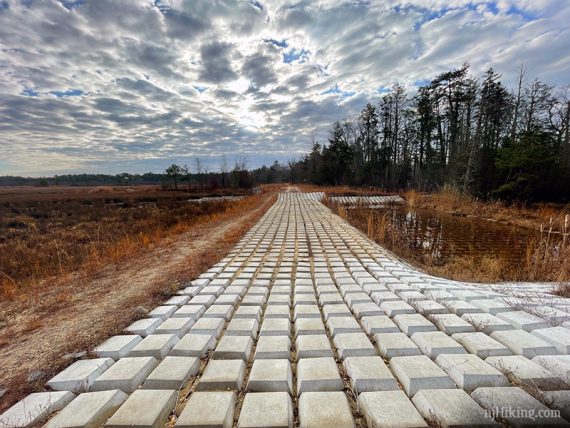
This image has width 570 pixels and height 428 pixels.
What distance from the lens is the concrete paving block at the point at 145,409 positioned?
140 cm

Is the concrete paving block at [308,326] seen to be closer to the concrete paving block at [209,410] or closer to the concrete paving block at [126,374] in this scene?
the concrete paving block at [209,410]

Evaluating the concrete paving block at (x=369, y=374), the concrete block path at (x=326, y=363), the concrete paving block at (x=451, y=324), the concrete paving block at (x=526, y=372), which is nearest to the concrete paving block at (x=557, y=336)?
the concrete block path at (x=326, y=363)

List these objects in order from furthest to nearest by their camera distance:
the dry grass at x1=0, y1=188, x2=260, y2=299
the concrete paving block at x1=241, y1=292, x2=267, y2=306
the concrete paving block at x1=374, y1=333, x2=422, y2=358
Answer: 1. the dry grass at x1=0, y1=188, x2=260, y2=299
2. the concrete paving block at x1=241, y1=292, x2=267, y2=306
3. the concrete paving block at x1=374, y1=333, x2=422, y2=358

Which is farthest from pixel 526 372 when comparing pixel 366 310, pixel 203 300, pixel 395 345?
pixel 203 300

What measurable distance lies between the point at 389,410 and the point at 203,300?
7.50 ft

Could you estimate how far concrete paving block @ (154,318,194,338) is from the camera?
238 cm

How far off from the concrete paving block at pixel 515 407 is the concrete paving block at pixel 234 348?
1.58 metres

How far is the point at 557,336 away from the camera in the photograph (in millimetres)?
2043

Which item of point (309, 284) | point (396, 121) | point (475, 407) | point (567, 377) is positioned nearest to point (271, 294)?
point (309, 284)

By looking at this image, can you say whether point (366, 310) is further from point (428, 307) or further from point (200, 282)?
point (200, 282)

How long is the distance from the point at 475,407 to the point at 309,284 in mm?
2386

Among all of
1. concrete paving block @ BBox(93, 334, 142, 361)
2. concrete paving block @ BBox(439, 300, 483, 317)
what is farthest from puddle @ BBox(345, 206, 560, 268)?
concrete paving block @ BBox(93, 334, 142, 361)

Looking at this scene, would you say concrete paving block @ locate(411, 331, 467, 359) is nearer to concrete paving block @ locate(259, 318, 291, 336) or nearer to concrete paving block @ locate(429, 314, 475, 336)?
concrete paving block @ locate(429, 314, 475, 336)

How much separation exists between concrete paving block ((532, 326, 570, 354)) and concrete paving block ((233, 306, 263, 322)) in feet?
8.18
